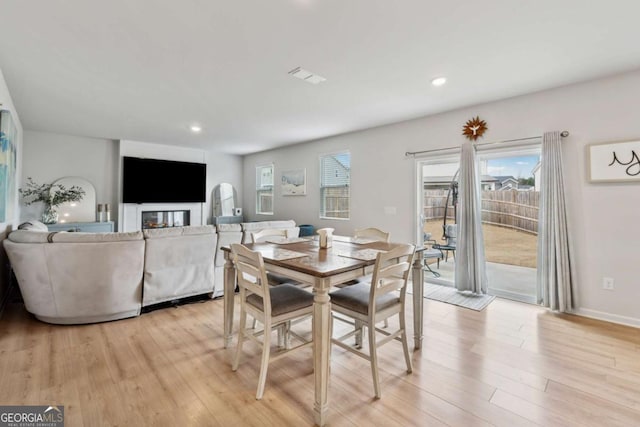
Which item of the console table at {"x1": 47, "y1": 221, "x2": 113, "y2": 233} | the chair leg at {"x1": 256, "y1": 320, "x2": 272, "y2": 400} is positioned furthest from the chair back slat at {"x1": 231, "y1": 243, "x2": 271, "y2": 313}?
the console table at {"x1": 47, "y1": 221, "x2": 113, "y2": 233}

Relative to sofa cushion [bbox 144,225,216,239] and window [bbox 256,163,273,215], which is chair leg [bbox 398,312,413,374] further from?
window [bbox 256,163,273,215]

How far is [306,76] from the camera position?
9.54ft

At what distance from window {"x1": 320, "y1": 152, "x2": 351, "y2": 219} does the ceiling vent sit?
7.43ft

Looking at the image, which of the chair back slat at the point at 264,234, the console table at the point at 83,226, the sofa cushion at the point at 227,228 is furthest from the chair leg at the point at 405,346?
the console table at the point at 83,226

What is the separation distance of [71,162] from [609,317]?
822cm

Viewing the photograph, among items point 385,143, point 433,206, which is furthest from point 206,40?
point 433,206

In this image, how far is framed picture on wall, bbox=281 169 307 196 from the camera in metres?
6.04

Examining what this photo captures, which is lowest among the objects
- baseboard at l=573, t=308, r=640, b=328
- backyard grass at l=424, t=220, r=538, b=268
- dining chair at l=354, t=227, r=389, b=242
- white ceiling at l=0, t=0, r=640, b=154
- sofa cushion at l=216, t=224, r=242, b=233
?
baseboard at l=573, t=308, r=640, b=328

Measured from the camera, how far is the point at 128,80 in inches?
119

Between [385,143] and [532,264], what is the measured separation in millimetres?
2535

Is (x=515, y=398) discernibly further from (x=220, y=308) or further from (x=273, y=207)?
(x=273, y=207)

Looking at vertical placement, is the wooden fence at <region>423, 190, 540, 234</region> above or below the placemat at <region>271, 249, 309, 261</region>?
above

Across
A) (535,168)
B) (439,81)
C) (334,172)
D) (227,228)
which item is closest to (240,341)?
(227,228)

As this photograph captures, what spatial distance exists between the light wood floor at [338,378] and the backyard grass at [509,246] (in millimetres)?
966
